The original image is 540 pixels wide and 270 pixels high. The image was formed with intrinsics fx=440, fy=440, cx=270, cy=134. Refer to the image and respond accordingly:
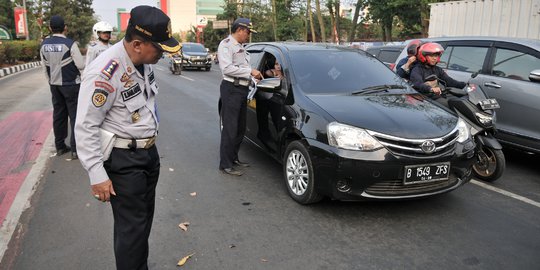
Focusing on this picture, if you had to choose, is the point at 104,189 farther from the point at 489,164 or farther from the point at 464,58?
the point at 464,58

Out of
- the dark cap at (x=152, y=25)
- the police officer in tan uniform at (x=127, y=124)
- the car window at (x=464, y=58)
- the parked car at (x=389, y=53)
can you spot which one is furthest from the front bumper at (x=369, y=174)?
the parked car at (x=389, y=53)

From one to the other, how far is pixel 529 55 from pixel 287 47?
307cm

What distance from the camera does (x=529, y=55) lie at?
5.56 meters

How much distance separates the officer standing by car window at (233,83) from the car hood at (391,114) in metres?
1.10

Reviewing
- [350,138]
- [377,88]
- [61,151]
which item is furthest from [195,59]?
[350,138]

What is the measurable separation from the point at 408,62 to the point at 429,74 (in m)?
0.68

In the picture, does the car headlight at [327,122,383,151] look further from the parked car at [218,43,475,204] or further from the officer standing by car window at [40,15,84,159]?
the officer standing by car window at [40,15,84,159]

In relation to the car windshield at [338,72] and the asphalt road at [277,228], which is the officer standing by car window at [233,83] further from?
the car windshield at [338,72]

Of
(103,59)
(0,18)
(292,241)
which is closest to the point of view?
(103,59)

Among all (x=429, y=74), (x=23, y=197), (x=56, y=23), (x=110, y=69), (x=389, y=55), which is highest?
(x=56, y=23)

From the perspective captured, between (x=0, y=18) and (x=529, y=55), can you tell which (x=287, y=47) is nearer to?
(x=529, y=55)

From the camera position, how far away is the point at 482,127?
497cm

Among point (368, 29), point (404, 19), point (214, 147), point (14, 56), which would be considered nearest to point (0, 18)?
point (14, 56)

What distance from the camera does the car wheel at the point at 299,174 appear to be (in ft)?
13.4
